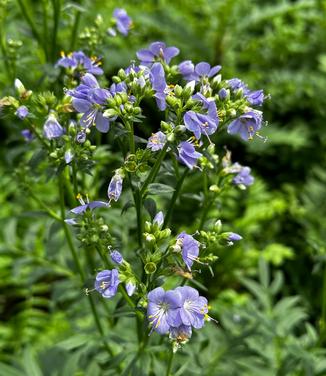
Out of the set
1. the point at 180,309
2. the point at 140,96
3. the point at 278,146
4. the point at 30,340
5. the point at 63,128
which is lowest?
the point at 30,340

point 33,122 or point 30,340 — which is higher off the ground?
point 33,122

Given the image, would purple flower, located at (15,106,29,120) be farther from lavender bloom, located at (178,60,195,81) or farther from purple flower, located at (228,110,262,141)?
purple flower, located at (228,110,262,141)

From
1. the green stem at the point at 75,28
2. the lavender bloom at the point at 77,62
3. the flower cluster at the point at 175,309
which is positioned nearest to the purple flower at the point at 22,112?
the lavender bloom at the point at 77,62

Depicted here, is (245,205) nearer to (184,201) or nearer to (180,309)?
(184,201)

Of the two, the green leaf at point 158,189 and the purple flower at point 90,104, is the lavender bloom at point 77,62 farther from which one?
the green leaf at point 158,189

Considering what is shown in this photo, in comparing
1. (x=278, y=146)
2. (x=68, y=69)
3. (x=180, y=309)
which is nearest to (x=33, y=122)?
(x=68, y=69)

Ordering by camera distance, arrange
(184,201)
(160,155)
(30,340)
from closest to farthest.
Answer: (160,155) < (30,340) < (184,201)
